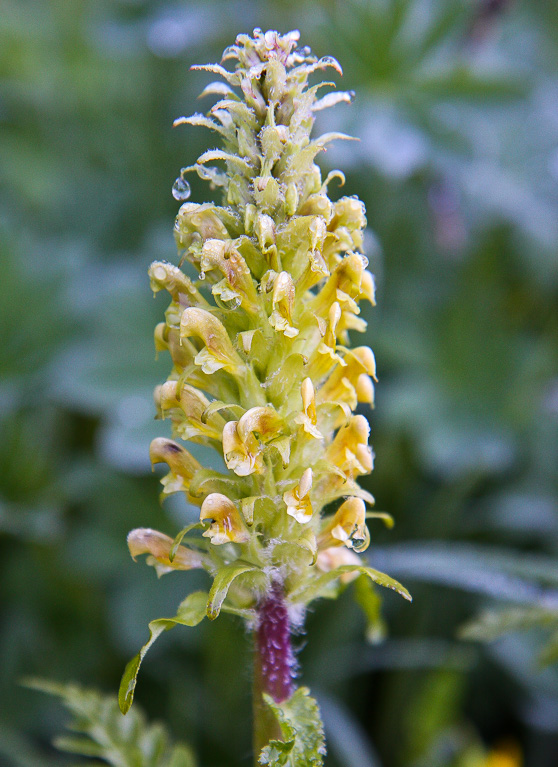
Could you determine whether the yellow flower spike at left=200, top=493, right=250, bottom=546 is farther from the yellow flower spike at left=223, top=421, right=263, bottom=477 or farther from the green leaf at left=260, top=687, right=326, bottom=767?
the green leaf at left=260, top=687, right=326, bottom=767

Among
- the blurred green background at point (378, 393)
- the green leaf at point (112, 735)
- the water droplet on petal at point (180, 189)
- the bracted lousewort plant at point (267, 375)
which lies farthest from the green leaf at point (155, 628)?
the blurred green background at point (378, 393)

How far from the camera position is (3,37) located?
3.00 m

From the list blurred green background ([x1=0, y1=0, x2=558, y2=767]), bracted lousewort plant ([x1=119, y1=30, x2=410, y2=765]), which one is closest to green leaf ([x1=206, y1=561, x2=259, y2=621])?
bracted lousewort plant ([x1=119, y1=30, x2=410, y2=765])

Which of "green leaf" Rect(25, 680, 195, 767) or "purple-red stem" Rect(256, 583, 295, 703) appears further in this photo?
"green leaf" Rect(25, 680, 195, 767)

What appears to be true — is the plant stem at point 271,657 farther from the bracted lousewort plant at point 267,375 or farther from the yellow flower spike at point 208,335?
the yellow flower spike at point 208,335

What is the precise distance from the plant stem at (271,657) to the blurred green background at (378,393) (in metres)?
0.63

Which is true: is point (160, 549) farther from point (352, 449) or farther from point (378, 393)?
point (378, 393)

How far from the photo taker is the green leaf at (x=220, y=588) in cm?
81

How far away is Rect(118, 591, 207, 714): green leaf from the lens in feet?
2.69

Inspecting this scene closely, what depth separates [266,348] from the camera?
948mm

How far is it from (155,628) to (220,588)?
0.33 feet

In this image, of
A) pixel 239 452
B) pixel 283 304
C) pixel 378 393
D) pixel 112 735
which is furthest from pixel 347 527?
pixel 378 393

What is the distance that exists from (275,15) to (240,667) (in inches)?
105

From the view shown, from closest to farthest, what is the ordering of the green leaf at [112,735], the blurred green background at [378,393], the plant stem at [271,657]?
the plant stem at [271,657] → the green leaf at [112,735] → the blurred green background at [378,393]
